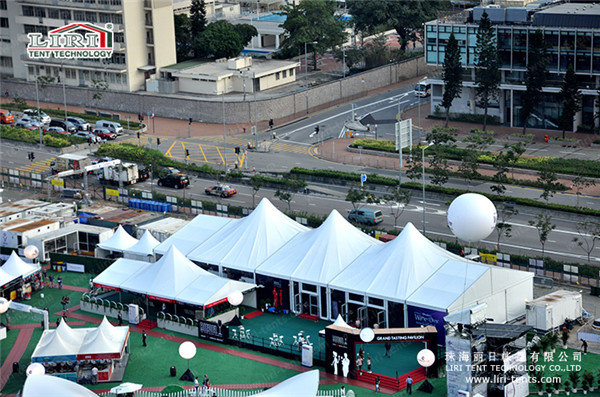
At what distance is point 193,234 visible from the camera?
77.4m

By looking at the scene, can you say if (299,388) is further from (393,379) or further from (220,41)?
(220,41)

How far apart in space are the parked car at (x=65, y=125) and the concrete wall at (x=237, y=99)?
10768mm

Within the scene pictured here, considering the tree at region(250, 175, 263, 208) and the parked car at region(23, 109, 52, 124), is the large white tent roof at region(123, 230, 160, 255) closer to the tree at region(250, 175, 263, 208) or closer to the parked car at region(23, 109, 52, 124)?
the tree at region(250, 175, 263, 208)

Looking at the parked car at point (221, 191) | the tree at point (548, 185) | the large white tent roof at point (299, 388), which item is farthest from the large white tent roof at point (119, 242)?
the tree at point (548, 185)

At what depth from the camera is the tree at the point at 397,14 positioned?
144750 millimetres

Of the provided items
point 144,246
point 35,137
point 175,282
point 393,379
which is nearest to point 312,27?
point 35,137

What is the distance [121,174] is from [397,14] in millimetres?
59396

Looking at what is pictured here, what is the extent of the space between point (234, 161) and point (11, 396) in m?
51.6

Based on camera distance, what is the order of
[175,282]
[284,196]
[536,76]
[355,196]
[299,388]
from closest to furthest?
1. [299,388]
2. [175,282]
3. [355,196]
4. [284,196]
5. [536,76]

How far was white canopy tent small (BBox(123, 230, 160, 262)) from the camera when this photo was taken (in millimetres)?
77250

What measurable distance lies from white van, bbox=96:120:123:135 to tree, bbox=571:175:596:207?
52381 mm

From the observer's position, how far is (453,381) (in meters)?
55.9

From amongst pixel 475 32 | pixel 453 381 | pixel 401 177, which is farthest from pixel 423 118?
pixel 453 381

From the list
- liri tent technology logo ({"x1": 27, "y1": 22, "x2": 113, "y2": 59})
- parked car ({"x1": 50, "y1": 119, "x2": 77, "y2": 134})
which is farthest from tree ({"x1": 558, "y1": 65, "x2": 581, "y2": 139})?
liri tent technology logo ({"x1": 27, "y1": 22, "x2": 113, "y2": 59})
